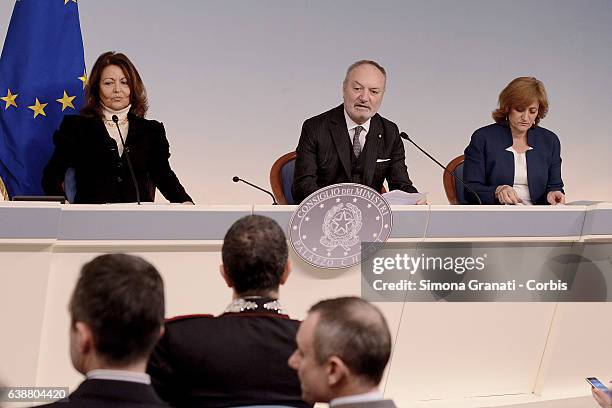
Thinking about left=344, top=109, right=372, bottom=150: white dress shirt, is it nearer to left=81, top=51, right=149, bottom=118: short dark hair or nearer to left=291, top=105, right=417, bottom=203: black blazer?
left=291, top=105, right=417, bottom=203: black blazer

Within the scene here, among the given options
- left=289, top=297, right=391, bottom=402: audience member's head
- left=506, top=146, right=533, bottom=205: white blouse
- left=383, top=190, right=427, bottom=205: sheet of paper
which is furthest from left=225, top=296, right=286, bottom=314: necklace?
left=506, top=146, right=533, bottom=205: white blouse

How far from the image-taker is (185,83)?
5.65 metres

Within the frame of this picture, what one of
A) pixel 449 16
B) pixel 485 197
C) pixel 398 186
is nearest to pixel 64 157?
pixel 398 186

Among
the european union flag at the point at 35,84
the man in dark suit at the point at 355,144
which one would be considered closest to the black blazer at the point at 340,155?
the man in dark suit at the point at 355,144

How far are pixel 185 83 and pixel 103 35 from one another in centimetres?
Answer: 56

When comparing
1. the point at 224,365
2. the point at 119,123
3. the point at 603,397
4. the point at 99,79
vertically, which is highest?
the point at 99,79

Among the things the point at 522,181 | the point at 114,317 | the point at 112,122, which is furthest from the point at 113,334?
the point at 522,181

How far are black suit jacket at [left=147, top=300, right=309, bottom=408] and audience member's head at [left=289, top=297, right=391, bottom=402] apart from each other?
0.29 m

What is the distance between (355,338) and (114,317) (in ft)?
1.31

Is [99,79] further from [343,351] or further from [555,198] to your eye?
[343,351]

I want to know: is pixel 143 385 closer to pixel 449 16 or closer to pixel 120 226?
pixel 120 226

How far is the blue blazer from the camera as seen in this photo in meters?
4.06

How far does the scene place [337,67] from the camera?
593cm

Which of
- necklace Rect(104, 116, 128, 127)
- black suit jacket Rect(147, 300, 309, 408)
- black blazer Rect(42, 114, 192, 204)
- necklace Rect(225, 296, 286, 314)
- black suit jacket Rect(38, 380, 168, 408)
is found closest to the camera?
black suit jacket Rect(38, 380, 168, 408)
